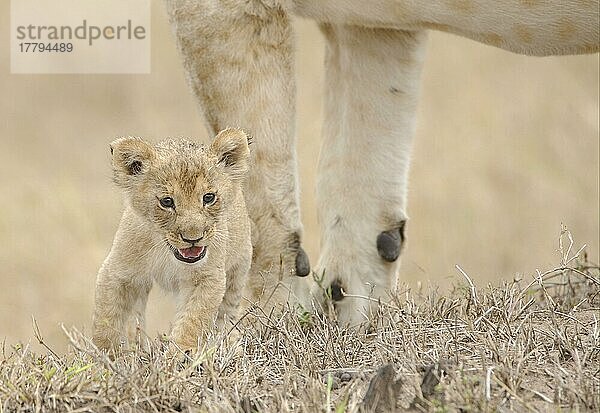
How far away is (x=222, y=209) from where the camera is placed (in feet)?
11.3

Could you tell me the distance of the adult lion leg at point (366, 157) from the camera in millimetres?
4691

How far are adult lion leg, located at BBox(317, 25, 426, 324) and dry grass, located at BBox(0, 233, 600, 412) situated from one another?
941 mm

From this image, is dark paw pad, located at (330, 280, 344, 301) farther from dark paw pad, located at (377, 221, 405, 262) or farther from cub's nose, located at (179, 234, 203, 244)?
cub's nose, located at (179, 234, 203, 244)

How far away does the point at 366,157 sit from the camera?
476cm

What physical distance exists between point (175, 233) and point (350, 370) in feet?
1.88

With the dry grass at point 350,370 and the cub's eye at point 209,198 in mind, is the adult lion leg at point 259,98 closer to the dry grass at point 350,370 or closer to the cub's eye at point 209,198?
the dry grass at point 350,370

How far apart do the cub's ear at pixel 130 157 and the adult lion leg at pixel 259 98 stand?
0.80 m

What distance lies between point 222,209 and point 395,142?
58.5 inches

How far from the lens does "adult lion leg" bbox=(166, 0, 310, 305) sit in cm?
416

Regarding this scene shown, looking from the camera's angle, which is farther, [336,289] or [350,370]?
[336,289]

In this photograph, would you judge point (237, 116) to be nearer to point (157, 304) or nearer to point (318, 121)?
point (157, 304)
